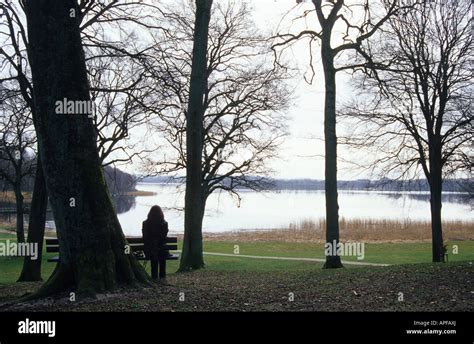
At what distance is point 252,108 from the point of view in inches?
1169

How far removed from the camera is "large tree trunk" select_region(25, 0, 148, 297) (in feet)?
26.6

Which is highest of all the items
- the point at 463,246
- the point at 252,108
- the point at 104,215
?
the point at 252,108

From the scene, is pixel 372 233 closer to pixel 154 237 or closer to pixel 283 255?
pixel 283 255

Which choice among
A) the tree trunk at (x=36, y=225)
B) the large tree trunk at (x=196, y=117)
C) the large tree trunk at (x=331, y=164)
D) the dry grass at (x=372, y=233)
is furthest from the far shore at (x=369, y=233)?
the large tree trunk at (x=196, y=117)

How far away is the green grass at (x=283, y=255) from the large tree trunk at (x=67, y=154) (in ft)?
41.9

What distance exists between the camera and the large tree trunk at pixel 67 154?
8.10 m

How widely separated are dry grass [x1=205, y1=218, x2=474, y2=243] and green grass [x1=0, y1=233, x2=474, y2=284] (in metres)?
2.63

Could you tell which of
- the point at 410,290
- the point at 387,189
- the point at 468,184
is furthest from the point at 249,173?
the point at 410,290
